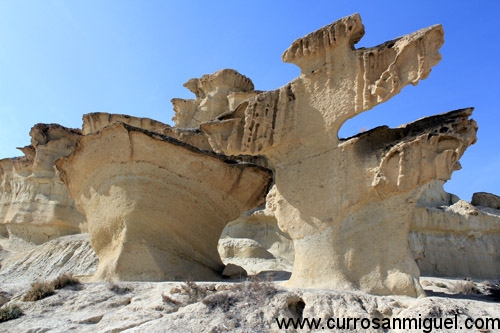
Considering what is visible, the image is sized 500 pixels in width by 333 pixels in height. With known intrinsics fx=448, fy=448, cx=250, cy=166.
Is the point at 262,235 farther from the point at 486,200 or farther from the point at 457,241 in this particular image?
the point at 486,200

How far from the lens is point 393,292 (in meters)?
5.87

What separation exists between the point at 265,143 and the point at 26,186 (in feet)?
55.7

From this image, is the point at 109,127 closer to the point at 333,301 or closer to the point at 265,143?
the point at 265,143

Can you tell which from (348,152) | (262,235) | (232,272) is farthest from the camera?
(262,235)

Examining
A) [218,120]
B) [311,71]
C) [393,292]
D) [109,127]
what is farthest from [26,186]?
[393,292]

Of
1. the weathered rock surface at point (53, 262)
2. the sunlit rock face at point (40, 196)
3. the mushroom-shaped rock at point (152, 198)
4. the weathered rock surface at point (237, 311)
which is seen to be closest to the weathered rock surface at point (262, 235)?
the mushroom-shaped rock at point (152, 198)

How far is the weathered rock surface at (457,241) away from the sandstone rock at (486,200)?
4.44 feet

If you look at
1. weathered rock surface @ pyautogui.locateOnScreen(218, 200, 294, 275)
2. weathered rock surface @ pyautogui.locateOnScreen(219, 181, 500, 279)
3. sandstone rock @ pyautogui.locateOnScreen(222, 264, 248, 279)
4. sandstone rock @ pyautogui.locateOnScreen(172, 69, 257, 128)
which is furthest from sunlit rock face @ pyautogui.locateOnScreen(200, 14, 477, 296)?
sandstone rock @ pyautogui.locateOnScreen(172, 69, 257, 128)

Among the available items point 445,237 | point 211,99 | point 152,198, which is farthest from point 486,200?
point 152,198

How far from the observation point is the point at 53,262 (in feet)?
48.8

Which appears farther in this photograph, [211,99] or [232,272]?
[211,99]

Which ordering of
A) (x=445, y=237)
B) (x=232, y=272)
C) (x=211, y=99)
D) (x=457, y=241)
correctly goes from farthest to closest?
(x=211, y=99)
(x=445, y=237)
(x=457, y=241)
(x=232, y=272)

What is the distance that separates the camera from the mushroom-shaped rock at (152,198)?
27.0 ft

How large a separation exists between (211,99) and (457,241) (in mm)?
13100
